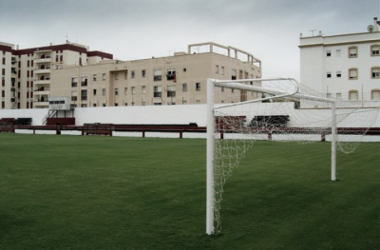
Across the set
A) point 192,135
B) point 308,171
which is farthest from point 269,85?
point 192,135

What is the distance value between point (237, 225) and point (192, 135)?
3065 cm

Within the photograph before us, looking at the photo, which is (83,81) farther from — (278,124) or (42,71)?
(278,124)

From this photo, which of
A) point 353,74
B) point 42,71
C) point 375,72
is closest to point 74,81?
point 42,71

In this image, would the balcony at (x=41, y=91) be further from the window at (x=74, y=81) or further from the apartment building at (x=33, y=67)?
the window at (x=74, y=81)

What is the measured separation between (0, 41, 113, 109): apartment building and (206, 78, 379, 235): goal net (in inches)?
1777

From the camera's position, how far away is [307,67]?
53.7m

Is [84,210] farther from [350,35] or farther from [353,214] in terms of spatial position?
[350,35]

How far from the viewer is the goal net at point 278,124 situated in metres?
6.56

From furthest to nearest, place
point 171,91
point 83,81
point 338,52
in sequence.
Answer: point 83,81 < point 171,91 < point 338,52

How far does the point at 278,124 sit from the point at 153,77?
106 ft

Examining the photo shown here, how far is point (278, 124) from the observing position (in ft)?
114

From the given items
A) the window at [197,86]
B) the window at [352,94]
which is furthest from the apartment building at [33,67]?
the window at [352,94]

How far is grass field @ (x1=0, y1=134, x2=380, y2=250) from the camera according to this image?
221 inches

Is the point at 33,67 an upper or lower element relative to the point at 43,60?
lower
